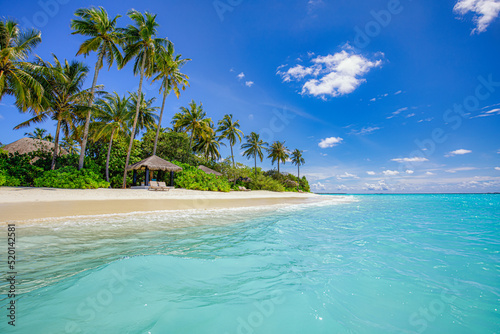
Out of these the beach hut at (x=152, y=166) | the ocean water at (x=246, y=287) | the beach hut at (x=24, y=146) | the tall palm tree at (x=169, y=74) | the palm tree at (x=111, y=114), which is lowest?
the ocean water at (x=246, y=287)

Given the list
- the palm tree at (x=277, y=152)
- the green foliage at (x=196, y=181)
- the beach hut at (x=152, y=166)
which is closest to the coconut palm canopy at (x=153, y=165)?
the beach hut at (x=152, y=166)

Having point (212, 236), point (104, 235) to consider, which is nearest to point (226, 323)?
point (212, 236)

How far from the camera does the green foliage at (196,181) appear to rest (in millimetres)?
20359

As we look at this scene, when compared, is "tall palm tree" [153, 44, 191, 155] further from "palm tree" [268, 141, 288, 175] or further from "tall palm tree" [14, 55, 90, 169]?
"palm tree" [268, 141, 288, 175]

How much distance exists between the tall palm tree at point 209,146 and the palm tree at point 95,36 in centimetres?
1565

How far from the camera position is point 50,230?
5000 millimetres

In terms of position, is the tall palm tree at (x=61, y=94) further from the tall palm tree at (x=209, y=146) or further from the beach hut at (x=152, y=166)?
the tall palm tree at (x=209, y=146)

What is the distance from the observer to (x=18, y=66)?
1368 cm

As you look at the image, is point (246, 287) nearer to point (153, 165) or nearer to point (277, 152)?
point (153, 165)

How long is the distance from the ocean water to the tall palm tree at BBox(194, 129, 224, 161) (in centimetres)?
2755

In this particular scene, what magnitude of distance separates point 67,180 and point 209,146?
20191 millimetres

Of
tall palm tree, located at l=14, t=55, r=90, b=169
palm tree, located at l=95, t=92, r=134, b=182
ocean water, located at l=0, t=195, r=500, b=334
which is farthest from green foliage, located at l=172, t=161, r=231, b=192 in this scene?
ocean water, located at l=0, t=195, r=500, b=334

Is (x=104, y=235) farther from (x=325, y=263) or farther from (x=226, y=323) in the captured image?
(x=325, y=263)

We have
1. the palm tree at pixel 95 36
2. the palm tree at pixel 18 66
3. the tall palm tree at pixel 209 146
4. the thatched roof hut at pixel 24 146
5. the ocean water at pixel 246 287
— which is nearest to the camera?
the ocean water at pixel 246 287
